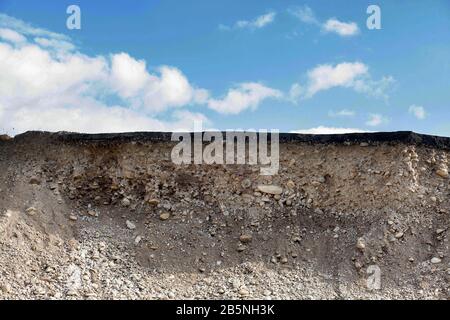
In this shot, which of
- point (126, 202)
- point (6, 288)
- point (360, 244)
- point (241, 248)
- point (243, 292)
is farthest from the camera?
point (126, 202)

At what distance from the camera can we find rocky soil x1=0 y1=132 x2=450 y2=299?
7.73 metres

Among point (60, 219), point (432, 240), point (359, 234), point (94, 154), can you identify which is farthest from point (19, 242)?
point (432, 240)

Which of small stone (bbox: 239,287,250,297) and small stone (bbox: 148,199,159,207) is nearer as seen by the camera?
small stone (bbox: 239,287,250,297)

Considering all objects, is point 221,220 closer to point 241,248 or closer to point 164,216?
point 241,248

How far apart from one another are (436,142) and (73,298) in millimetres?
7613

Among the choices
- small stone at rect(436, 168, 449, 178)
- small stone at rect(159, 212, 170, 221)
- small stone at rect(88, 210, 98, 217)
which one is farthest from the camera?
small stone at rect(436, 168, 449, 178)

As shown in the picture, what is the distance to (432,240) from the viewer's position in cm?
855

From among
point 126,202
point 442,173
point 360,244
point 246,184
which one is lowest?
point 360,244

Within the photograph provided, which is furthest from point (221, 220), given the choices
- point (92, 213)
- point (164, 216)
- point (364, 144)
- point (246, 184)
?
point (364, 144)

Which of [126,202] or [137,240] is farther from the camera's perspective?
[126,202]

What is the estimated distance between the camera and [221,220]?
9.09 metres

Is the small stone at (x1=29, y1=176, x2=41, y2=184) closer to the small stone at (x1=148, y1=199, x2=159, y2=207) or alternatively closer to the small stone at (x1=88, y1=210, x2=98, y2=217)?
the small stone at (x1=88, y1=210, x2=98, y2=217)

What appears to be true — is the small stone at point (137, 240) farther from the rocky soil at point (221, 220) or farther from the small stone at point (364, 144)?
the small stone at point (364, 144)

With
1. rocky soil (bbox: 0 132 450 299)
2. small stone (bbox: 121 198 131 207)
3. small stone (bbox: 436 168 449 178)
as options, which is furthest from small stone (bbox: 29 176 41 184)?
small stone (bbox: 436 168 449 178)
